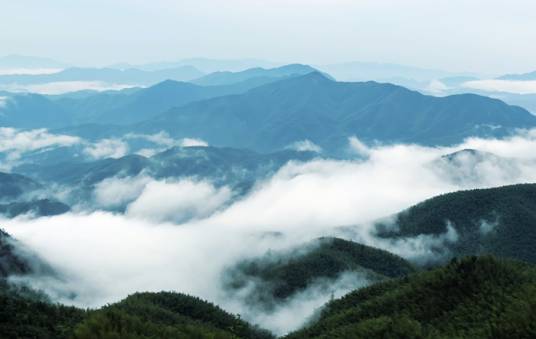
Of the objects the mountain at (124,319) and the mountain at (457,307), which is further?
the mountain at (457,307)

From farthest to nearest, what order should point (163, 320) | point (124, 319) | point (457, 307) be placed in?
point (163, 320), point (457, 307), point (124, 319)

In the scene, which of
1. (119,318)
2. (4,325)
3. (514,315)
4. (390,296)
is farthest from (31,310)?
(514,315)

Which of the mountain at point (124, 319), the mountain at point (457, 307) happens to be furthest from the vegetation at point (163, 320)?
the mountain at point (457, 307)

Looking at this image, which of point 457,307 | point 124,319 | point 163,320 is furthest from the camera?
point 163,320

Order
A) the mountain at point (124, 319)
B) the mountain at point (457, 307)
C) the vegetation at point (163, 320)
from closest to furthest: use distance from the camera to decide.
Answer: the vegetation at point (163, 320)
the mountain at point (124, 319)
the mountain at point (457, 307)

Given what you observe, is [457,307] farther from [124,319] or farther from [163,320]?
[163,320]

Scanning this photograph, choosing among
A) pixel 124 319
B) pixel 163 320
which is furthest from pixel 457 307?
pixel 163 320

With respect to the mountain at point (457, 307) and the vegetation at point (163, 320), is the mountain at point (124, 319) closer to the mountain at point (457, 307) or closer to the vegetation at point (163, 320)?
the vegetation at point (163, 320)

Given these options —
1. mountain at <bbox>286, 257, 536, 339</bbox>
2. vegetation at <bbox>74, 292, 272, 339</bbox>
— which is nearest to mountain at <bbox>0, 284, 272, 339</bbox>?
vegetation at <bbox>74, 292, 272, 339</bbox>

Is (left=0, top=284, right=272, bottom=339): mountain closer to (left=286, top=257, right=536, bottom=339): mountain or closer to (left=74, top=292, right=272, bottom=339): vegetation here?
(left=74, top=292, right=272, bottom=339): vegetation
